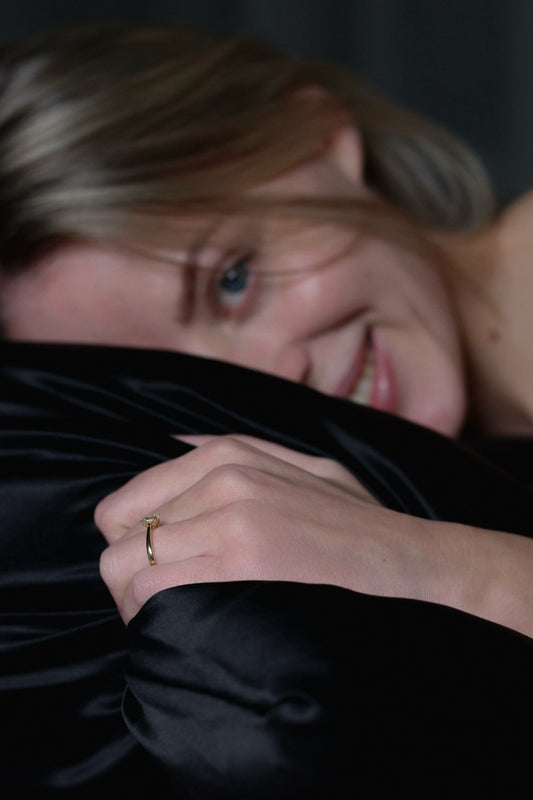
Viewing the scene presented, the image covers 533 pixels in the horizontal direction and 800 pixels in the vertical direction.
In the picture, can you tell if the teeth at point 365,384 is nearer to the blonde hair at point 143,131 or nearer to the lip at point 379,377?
the lip at point 379,377

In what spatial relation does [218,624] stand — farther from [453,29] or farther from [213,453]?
[453,29]

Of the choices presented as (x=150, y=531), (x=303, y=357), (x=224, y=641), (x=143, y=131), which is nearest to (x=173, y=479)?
(x=150, y=531)

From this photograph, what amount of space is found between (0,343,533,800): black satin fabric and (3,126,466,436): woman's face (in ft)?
0.76

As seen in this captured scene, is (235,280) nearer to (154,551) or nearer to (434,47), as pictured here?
(154,551)

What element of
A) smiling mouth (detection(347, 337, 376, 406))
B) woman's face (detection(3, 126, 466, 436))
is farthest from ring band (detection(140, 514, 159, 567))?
smiling mouth (detection(347, 337, 376, 406))

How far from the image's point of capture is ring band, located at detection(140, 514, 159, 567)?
29.9 inches

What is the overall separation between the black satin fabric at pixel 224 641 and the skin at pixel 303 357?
5 centimetres

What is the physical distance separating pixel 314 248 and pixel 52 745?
0.78 meters

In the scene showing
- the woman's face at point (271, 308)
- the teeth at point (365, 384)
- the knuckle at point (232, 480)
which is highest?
the knuckle at point (232, 480)

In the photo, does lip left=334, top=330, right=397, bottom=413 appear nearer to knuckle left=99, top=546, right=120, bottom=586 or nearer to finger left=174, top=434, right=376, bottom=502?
finger left=174, top=434, right=376, bottom=502

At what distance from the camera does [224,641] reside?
0.67 m

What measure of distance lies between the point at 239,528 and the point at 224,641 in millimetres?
99

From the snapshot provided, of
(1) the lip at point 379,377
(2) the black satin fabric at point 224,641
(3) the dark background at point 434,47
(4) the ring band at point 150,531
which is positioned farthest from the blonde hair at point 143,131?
(3) the dark background at point 434,47

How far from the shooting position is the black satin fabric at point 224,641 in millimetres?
615
